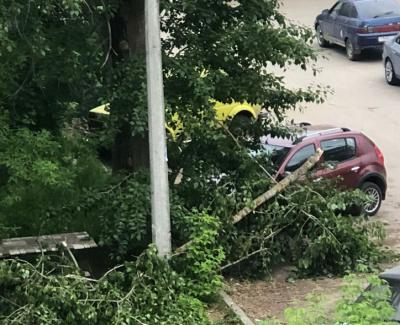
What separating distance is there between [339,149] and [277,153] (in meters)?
1.28

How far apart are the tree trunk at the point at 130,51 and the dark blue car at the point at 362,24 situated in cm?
1629

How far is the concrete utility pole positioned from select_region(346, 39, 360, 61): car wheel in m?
18.6

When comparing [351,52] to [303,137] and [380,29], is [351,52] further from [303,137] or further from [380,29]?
[303,137]

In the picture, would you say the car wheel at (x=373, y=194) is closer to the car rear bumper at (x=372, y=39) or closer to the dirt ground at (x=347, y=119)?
the dirt ground at (x=347, y=119)

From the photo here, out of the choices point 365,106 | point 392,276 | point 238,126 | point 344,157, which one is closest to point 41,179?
point 238,126

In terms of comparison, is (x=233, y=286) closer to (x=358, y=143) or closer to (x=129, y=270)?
(x=129, y=270)

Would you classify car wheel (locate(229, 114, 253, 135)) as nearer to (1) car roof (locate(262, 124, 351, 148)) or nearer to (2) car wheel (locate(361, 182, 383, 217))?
(1) car roof (locate(262, 124, 351, 148))

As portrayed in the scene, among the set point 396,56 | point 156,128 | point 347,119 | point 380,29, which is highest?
point 380,29

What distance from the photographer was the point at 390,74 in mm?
23766

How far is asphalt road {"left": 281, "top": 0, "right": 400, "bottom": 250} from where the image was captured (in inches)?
638

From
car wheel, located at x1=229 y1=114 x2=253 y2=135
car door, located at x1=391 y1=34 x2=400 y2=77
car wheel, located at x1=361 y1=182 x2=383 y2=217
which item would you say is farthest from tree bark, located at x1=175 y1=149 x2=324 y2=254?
car door, located at x1=391 y1=34 x2=400 y2=77

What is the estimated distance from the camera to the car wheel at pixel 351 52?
26600 mm

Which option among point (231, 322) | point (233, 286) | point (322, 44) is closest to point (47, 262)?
point (231, 322)

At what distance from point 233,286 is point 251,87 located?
275 cm
